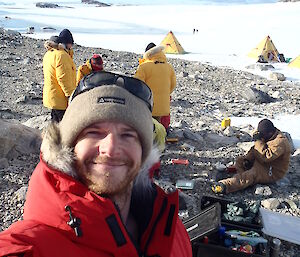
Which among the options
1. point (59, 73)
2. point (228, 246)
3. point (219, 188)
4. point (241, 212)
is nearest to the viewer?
point (228, 246)

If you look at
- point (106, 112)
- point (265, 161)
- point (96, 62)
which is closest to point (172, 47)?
point (96, 62)

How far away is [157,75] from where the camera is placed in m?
4.66

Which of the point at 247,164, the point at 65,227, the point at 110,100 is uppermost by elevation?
the point at 110,100

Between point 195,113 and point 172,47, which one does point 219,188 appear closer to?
point 195,113

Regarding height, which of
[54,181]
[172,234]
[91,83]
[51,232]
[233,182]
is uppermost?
[91,83]

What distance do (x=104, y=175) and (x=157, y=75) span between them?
3.50 metres

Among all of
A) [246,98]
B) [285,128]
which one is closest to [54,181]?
[285,128]

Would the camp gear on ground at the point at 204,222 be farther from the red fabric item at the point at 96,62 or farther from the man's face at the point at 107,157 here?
the red fabric item at the point at 96,62

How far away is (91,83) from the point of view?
1437mm

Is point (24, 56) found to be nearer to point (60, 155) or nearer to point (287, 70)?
point (287, 70)

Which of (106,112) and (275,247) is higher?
(106,112)

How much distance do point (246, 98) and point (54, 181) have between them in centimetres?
782

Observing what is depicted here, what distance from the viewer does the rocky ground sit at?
4.10 m

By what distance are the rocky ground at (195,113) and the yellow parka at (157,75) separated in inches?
30.3
